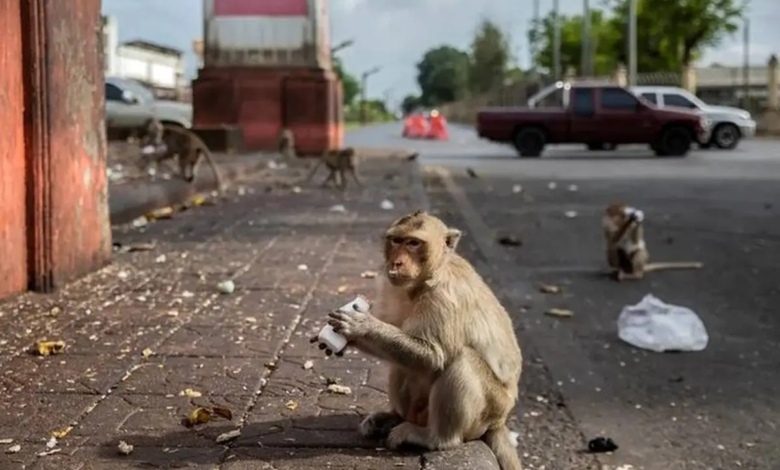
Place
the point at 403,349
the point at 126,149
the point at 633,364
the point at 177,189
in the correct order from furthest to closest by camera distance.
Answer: the point at 126,149
the point at 177,189
the point at 633,364
the point at 403,349

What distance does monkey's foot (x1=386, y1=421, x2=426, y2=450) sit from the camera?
139 inches

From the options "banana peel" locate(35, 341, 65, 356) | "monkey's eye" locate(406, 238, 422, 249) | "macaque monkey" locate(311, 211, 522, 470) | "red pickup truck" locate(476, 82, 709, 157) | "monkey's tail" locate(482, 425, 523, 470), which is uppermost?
"red pickup truck" locate(476, 82, 709, 157)

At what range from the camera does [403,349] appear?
3.34 meters

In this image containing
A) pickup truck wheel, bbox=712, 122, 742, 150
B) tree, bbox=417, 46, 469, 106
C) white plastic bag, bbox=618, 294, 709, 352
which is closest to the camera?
white plastic bag, bbox=618, 294, 709, 352

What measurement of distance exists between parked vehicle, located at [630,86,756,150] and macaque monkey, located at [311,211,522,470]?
93.4ft

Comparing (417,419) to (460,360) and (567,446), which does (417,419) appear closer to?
(460,360)

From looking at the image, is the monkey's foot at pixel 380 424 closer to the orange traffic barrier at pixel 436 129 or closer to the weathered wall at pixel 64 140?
the weathered wall at pixel 64 140

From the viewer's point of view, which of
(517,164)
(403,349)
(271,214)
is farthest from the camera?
(517,164)

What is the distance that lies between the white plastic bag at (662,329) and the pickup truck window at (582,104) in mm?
22540

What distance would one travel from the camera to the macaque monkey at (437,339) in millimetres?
3342

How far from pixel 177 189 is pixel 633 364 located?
24.0 ft

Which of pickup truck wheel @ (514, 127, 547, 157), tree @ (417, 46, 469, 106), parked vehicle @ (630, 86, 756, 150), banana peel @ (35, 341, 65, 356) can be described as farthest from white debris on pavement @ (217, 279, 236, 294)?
tree @ (417, 46, 469, 106)

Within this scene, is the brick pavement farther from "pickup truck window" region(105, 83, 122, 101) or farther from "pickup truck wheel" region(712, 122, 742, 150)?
"pickup truck wheel" region(712, 122, 742, 150)

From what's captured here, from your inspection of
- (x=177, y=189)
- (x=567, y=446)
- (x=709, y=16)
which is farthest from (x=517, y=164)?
(x=709, y=16)
